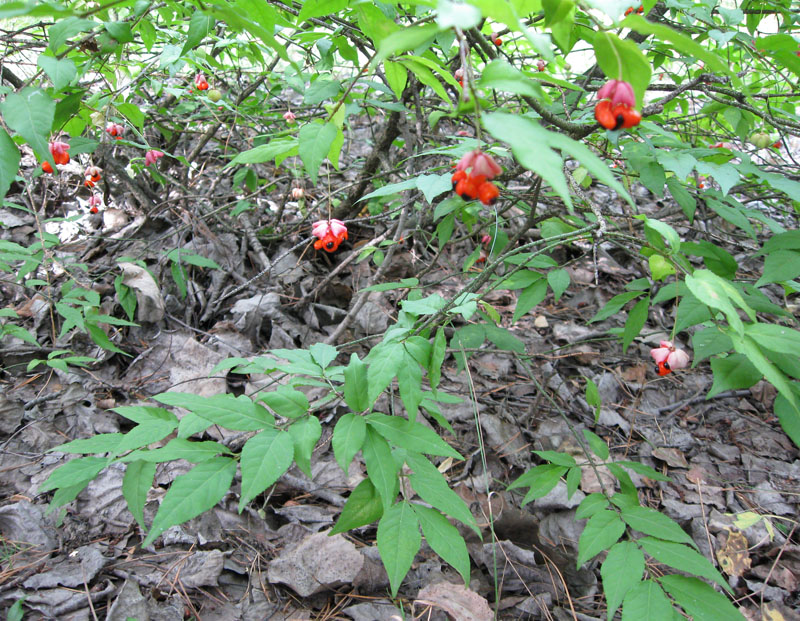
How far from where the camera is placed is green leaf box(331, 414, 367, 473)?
3.42ft

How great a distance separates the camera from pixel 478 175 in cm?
90

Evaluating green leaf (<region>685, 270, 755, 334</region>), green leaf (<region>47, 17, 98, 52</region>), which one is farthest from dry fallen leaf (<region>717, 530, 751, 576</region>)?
green leaf (<region>47, 17, 98, 52</region>)

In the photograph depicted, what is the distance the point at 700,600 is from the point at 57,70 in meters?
1.92

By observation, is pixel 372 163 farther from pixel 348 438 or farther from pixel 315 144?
pixel 348 438

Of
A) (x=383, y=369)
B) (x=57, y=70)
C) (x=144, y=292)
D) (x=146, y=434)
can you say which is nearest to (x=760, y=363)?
(x=383, y=369)

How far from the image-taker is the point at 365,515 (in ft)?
3.84

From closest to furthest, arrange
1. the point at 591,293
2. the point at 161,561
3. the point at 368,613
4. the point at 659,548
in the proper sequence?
1. the point at 659,548
2. the point at 368,613
3. the point at 161,561
4. the point at 591,293

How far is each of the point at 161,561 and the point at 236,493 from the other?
358 millimetres

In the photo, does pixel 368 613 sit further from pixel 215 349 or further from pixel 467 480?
pixel 215 349

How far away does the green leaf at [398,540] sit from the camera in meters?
1.08

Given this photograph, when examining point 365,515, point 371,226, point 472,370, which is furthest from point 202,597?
point 371,226

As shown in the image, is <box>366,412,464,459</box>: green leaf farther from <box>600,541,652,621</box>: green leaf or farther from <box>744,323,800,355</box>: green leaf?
<box>744,323,800,355</box>: green leaf

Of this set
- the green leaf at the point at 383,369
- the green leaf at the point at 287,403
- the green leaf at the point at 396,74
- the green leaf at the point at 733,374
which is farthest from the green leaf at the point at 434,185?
the green leaf at the point at 733,374

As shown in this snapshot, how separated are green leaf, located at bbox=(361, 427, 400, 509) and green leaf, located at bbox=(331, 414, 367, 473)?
0.08ft
